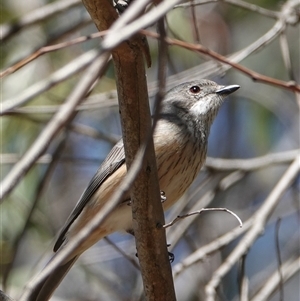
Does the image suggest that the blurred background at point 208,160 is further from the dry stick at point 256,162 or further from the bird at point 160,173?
the bird at point 160,173

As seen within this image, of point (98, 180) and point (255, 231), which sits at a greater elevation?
point (98, 180)

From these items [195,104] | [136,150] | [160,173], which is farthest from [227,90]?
[136,150]

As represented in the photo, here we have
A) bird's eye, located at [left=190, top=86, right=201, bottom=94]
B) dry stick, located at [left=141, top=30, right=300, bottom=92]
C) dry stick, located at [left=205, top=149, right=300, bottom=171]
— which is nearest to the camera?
dry stick, located at [left=141, top=30, right=300, bottom=92]

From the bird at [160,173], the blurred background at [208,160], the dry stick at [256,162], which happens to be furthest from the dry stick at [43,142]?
the dry stick at [256,162]

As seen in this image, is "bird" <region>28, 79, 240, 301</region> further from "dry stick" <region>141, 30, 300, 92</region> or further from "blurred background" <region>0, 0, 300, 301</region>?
"dry stick" <region>141, 30, 300, 92</region>

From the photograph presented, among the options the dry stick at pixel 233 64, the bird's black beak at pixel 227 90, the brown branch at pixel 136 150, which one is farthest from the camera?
the bird's black beak at pixel 227 90

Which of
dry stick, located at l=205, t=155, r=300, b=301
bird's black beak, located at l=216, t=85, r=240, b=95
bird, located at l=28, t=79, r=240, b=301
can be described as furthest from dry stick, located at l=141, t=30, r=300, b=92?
bird's black beak, located at l=216, t=85, r=240, b=95

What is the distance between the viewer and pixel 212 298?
3.85 m

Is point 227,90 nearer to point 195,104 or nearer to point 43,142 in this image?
point 195,104

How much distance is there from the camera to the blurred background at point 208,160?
5.22 m

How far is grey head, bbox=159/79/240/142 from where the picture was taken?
471cm

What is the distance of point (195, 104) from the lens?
198 inches

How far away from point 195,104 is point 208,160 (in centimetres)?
79

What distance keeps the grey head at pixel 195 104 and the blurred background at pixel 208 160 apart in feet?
0.67
